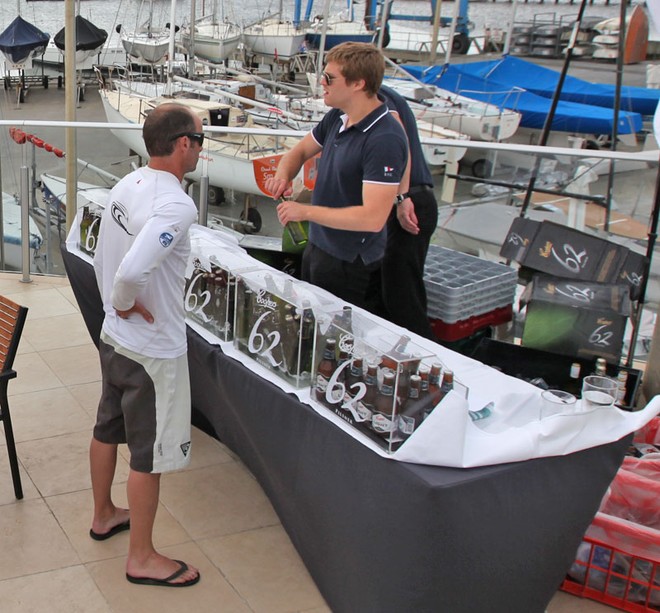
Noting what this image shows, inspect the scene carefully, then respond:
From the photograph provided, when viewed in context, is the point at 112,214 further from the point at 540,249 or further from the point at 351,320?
the point at 540,249

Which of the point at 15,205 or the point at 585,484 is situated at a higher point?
the point at 585,484

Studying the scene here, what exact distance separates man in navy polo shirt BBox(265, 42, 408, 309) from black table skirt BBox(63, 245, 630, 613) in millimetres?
579

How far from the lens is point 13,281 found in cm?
539

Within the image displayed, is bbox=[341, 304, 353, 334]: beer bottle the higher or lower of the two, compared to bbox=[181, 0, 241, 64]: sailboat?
lower

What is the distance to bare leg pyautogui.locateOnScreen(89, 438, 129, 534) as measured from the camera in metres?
2.76

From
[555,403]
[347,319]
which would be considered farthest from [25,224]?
[555,403]

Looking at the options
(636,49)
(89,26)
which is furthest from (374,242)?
(89,26)

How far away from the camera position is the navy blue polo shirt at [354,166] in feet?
8.93

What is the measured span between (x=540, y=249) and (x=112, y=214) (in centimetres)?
237

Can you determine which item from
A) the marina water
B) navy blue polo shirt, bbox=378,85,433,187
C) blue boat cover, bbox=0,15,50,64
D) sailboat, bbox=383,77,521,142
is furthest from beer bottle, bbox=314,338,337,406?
the marina water

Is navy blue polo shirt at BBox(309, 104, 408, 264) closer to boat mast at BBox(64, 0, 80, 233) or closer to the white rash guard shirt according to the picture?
the white rash guard shirt

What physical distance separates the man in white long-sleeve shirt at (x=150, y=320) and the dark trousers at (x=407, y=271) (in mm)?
1043

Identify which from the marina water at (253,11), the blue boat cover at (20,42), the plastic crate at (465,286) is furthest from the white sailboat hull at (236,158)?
the marina water at (253,11)

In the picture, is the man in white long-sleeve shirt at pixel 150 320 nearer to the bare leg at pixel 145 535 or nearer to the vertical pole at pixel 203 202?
the bare leg at pixel 145 535
